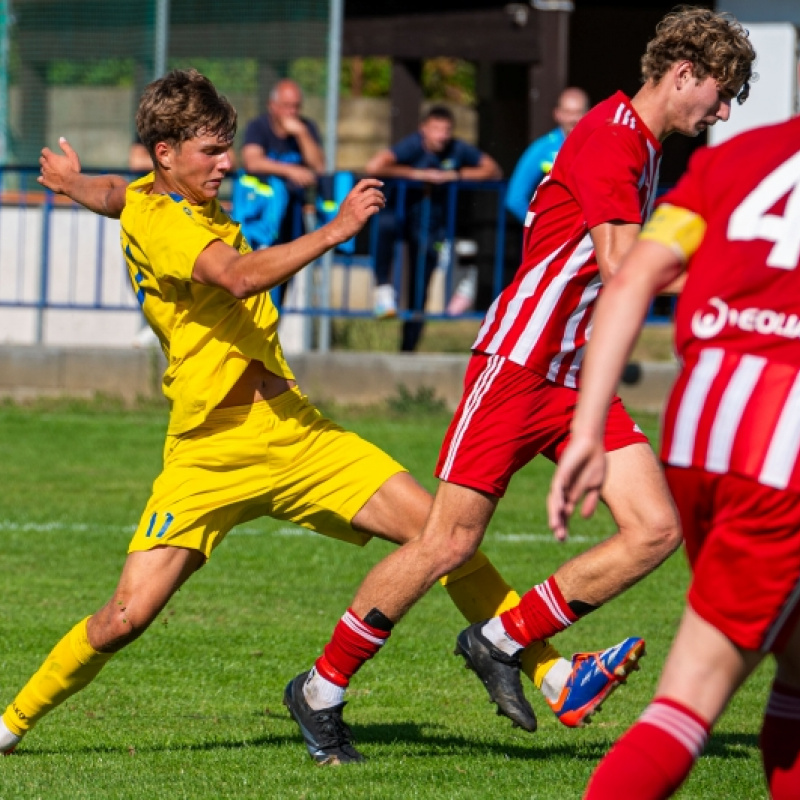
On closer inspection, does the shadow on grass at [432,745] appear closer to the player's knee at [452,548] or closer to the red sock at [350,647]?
the red sock at [350,647]

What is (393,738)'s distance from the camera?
5.41m

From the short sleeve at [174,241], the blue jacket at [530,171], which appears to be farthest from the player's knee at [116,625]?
the blue jacket at [530,171]

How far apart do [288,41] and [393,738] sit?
10.1 m

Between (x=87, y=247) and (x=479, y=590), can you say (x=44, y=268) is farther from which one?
(x=479, y=590)

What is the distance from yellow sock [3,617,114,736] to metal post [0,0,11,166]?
36.7 feet

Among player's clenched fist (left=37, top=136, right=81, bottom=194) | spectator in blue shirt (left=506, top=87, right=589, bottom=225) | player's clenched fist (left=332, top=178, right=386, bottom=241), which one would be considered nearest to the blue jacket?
spectator in blue shirt (left=506, top=87, right=589, bottom=225)

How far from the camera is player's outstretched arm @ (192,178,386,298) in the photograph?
4.55 m

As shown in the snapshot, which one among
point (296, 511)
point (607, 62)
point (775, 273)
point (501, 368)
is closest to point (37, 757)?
point (296, 511)

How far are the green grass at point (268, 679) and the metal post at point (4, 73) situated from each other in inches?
238

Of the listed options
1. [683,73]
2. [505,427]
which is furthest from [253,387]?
[683,73]

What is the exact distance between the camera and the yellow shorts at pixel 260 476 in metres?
4.97

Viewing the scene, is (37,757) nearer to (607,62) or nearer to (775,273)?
(775,273)

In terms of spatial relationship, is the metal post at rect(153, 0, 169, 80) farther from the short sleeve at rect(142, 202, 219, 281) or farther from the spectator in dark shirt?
the short sleeve at rect(142, 202, 219, 281)

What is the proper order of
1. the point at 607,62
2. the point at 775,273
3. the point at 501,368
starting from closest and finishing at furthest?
the point at 775,273
the point at 501,368
the point at 607,62
